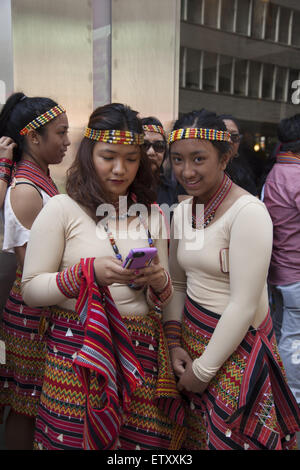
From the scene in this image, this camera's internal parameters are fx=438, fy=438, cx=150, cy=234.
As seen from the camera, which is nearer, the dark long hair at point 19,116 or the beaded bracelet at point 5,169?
the beaded bracelet at point 5,169

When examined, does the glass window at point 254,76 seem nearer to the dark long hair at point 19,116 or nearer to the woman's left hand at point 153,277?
the dark long hair at point 19,116

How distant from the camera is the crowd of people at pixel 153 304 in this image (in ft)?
4.66

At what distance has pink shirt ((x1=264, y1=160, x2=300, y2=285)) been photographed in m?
2.91

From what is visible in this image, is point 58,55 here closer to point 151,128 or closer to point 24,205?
point 151,128

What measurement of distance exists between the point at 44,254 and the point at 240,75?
371cm

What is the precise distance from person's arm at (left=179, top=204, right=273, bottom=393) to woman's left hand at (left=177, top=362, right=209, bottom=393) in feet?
0.17

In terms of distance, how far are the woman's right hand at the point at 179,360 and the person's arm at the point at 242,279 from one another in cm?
14

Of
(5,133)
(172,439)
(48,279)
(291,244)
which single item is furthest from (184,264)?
(291,244)

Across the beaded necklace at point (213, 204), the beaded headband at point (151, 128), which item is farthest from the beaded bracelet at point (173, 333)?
the beaded headband at point (151, 128)

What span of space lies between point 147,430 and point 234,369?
→ 380 millimetres

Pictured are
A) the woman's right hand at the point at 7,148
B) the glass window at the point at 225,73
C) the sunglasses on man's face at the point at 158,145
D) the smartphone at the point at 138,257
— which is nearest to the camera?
the smartphone at the point at 138,257

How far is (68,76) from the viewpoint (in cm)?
317

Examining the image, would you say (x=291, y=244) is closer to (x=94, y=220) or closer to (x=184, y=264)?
(x=184, y=264)

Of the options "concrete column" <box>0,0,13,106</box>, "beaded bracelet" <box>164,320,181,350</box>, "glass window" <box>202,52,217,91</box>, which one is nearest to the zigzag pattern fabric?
"beaded bracelet" <box>164,320,181,350</box>
